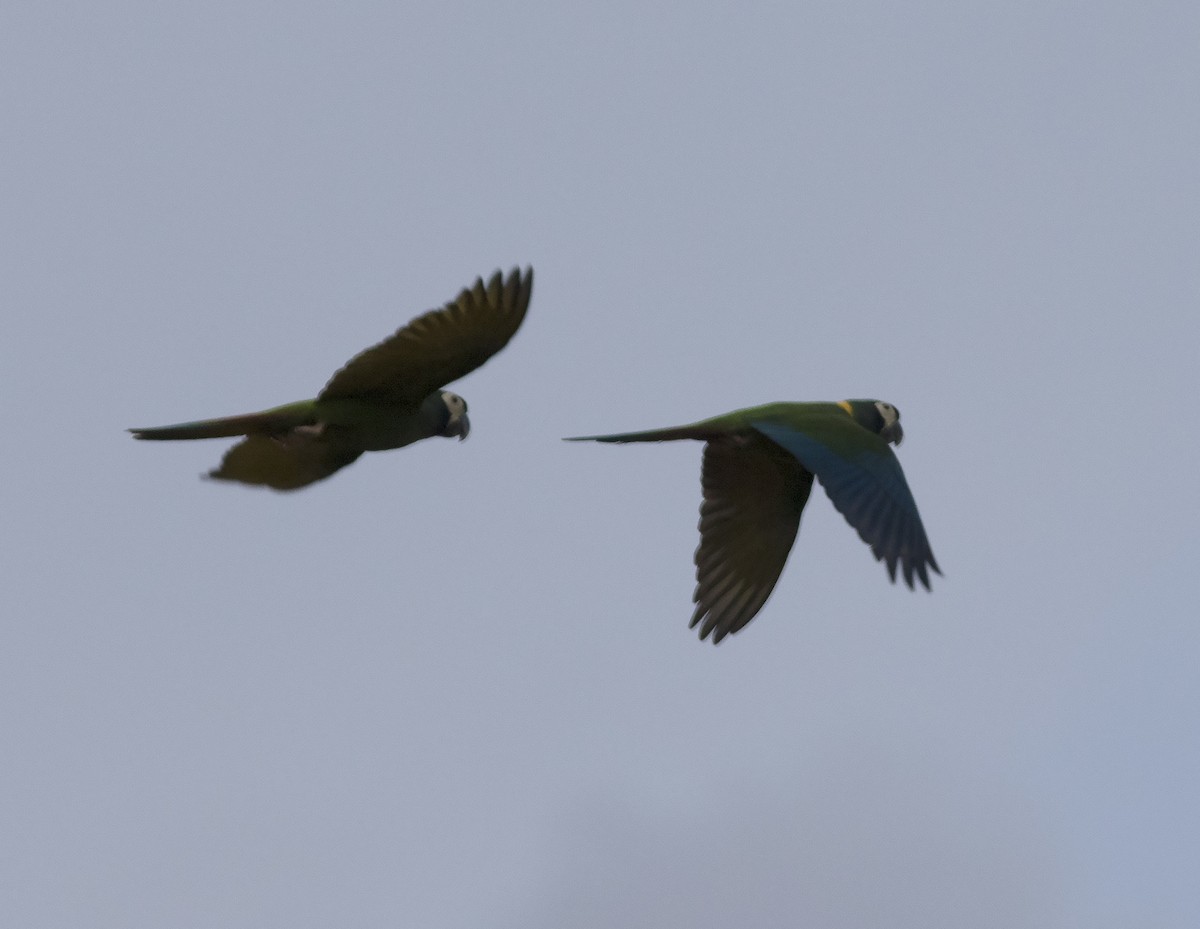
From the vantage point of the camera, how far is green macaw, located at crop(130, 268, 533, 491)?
11.6 metres

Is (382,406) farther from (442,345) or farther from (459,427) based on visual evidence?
(442,345)

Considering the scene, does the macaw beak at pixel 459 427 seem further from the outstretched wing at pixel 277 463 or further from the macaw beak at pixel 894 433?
the macaw beak at pixel 894 433

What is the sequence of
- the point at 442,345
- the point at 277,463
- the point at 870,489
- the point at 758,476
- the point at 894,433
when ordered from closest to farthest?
1. the point at 442,345
2. the point at 870,489
3. the point at 277,463
4. the point at 758,476
5. the point at 894,433

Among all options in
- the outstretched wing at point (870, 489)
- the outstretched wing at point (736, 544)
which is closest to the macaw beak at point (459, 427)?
the outstretched wing at point (736, 544)

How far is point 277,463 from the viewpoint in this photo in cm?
1281

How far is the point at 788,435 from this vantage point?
41.6 ft

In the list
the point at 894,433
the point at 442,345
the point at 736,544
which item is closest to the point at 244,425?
the point at 442,345

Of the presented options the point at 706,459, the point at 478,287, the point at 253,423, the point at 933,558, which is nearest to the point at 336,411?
the point at 253,423

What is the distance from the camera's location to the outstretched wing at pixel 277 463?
499 inches

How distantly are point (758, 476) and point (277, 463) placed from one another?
2.96m

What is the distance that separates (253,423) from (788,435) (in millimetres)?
3057

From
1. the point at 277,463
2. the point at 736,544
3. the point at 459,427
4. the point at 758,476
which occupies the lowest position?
the point at 736,544

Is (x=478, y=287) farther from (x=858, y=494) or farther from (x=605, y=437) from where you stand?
(x=858, y=494)

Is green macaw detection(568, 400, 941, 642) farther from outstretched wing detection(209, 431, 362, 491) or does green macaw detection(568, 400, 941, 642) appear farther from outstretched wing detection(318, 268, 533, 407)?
outstretched wing detection(209, 431, 362, 491)
